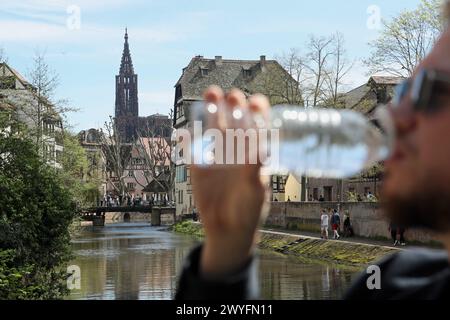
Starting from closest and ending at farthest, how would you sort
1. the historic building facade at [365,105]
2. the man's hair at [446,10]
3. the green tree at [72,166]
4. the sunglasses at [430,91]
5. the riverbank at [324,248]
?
the sunglasses at [430,91]
the man's hair at [446,10]
the historic building facade at [365,105]
the riverbank at [324,248]
the green tree at [72,166]

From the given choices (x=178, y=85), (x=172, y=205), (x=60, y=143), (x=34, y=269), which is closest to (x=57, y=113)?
(x=60, y=143)

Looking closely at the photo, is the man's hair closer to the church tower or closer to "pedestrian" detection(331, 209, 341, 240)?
"pedestrian" detection(331, 209, 341, 240)

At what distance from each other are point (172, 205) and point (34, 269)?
6348 cm

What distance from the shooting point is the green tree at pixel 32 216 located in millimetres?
18609

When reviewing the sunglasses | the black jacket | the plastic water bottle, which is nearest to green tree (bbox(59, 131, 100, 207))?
the black jacket

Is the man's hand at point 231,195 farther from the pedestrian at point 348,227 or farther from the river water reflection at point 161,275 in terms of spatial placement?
the pedestrian at point 348,227

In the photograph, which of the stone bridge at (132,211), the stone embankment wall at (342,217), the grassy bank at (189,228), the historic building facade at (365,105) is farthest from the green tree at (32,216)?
the stone bridge at (132,211)

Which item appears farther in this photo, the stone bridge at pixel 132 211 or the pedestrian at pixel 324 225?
the stone bridge at pixel 132 211

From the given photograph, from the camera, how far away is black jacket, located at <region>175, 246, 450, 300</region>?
3.68 ft

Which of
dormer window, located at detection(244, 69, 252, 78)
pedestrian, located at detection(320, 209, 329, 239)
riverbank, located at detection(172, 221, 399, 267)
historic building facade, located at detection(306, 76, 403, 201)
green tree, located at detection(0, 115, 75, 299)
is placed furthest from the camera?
dormer window, located at detection(244, 69, 252, 78)

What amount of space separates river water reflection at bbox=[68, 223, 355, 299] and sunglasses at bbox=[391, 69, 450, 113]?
1496 cm

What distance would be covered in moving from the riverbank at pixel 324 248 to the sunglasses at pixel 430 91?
21.5 metres
